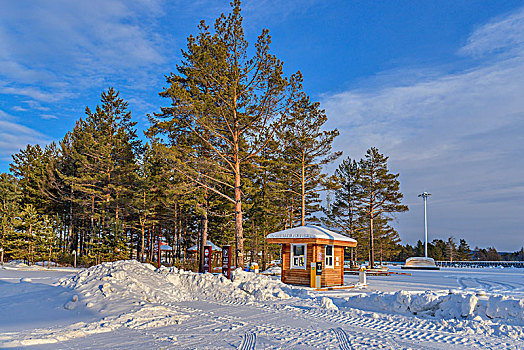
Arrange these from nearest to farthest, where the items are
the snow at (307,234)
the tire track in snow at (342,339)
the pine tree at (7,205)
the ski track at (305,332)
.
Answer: the tire track in snow at (342,339) < the ski track at (305,332) < the snow at (307,234) < the pine tree at (7,205)

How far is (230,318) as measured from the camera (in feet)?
32.9

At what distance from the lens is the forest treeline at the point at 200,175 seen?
20.3 metres

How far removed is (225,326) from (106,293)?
4.39m

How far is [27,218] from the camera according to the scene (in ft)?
95.8

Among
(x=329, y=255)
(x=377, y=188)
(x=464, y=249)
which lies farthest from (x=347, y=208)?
(x=464, y=249)

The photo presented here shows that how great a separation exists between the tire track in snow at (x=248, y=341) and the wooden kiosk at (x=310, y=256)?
37.0ft

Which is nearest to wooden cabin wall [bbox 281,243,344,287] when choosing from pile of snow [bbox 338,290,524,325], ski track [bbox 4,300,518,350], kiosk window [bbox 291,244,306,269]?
kiosk window [bbox 291,244,306,269]

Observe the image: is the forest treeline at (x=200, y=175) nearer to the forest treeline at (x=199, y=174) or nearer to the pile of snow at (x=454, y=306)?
the forest treeline at (x=199, y=174)

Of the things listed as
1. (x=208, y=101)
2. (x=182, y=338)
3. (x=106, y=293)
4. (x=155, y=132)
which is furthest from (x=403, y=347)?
(x=155, y=132)

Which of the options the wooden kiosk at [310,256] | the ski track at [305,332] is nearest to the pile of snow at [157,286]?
the ski track at [305,332]

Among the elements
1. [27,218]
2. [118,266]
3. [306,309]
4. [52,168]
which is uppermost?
[52,168]

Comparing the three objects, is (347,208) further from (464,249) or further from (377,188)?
(464,249)

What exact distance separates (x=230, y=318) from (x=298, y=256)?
1048cm

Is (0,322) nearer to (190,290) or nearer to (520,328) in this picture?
(190,290)
